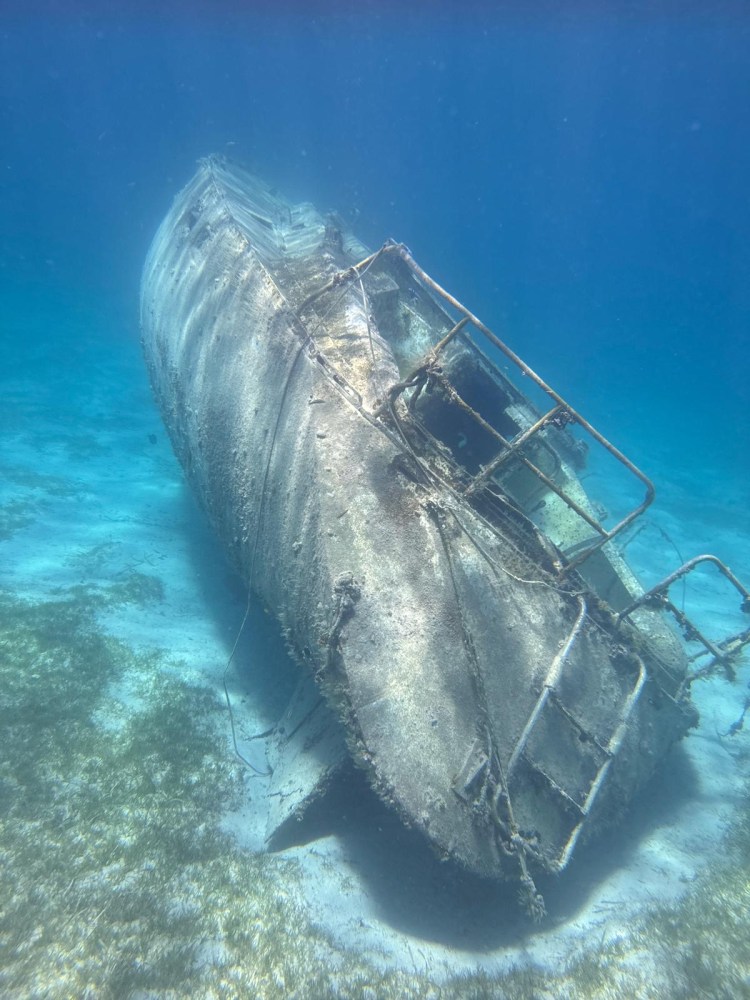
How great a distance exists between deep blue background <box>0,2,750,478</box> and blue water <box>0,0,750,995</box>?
0.35m

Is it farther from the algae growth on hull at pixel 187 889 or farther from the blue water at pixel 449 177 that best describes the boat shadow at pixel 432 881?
the blue water at pixel 449 177

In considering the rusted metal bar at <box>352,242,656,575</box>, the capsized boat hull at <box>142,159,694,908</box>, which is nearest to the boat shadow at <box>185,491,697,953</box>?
the capsized boat hull at <box>142,159,694,908</box>

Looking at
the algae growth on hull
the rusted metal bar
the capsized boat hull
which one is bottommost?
the algae growth on hull

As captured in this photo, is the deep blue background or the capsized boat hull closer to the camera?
the capsized boat hull

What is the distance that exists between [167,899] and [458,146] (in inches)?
3141

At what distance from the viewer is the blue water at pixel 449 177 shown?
27.3 metres

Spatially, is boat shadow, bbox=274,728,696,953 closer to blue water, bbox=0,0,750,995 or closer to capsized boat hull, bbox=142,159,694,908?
capsized boat hull, bbox=142,159,694,908

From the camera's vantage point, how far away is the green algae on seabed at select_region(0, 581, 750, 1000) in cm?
353

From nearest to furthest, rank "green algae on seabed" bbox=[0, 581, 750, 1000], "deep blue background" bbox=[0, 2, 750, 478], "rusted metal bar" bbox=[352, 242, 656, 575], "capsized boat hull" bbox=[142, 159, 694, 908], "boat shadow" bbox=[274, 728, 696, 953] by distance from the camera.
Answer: "green algae on seabed" bbox=[0, 581, 750, 1000] → "capsized boat hull" bbox=[142, 159, 694, 908] → "boat shadow" bbox=[274, 728, 696, 953] → "rusted metal bar" bbox=[352, 242, 656, 575] → "deep blue background" bbox=[0, 2, 750, 478]

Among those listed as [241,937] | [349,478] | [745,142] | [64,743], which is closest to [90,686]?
[64,743]

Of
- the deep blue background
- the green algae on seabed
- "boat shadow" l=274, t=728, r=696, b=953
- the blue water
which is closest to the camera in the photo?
the green algae on seabed

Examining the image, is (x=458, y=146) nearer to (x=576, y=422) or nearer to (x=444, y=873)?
(x=576, y=422)

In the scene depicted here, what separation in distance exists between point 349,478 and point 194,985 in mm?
3958

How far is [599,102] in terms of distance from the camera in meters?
87.6
